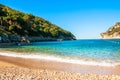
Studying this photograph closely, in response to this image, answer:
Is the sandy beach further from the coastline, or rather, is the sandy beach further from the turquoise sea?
the turquoise sea

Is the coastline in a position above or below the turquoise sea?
below

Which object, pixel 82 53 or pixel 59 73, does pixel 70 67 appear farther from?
pixel 82 53

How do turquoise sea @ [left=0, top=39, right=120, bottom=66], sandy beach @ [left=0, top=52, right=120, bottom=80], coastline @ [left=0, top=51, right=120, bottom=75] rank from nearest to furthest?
sandy beach @ [left=0, top=52, right=120, bottom=80] → coastline @ [left=0, top=51, right=120, bottom=75] → turquoise sea @ [left=0, top=39, right=120, bottom=66]

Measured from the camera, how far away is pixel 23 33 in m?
154

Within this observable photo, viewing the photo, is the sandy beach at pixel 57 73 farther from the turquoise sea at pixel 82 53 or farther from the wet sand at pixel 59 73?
the turquoise sea at pixel 82 53

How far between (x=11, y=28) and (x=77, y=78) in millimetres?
Answer: 125358

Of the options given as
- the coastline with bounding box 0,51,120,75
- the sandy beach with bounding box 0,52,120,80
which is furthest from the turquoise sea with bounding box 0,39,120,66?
the sandy beach with bounding box 0,52,120,80

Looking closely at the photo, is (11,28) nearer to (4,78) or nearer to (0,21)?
(0,21)

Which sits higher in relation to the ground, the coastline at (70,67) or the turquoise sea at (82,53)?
the turquoise sea at (82,53)

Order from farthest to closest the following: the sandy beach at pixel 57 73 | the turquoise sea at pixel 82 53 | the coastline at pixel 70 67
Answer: the turquoise sea at pixel 82 53, the coastline at pixel 70 67, the sandy beach at pixel 57 73

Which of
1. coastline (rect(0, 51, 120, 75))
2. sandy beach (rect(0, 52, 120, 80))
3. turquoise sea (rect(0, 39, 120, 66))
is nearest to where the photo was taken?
sandy beach (rect(0, 52, 120, 80))

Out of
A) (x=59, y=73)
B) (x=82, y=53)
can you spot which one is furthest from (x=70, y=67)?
(x=82, y=53)

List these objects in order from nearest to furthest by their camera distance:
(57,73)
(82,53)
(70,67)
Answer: (57,73) < (70,67) < (82,53)

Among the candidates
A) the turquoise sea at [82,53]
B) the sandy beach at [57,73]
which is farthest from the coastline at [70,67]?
the turquoise sea at [82,53]
